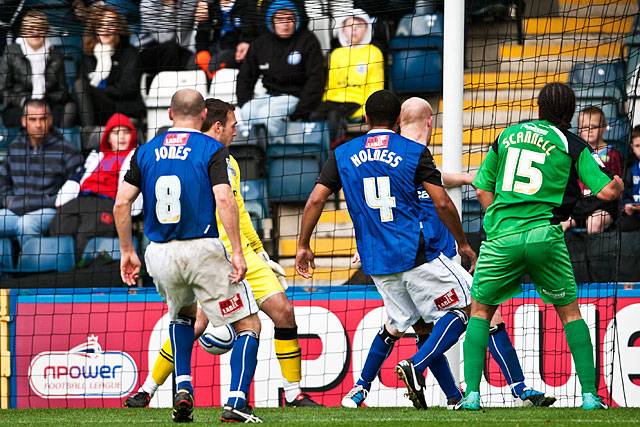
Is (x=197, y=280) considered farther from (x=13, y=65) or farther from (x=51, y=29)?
(x=13, y=65)

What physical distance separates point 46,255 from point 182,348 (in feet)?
17.1

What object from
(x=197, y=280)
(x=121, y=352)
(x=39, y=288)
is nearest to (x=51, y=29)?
(x=39, y=288)

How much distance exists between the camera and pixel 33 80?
42.4 ft

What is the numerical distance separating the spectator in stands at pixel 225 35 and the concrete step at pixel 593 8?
10.4 ft

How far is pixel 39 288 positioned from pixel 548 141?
5.31 meters

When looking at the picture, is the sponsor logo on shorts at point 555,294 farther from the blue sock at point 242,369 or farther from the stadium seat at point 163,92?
the stadium seat at point 163,92

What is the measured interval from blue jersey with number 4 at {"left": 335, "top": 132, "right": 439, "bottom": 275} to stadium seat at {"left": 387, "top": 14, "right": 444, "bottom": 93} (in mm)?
5080

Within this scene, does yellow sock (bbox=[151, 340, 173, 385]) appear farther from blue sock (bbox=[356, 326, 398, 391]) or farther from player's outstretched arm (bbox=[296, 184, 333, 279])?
blue sock (bbox=[356, 326, 398, 391])

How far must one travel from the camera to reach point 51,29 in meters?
11.7

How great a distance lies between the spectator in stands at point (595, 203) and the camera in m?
10.2

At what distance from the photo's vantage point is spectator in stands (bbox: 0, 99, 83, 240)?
38.5 feet

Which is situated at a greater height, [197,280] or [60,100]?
[60,100]

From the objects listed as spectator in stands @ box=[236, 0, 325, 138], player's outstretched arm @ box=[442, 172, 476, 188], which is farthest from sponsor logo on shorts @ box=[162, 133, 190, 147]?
spectator in stands @ box=[236, 0, 325, 138]

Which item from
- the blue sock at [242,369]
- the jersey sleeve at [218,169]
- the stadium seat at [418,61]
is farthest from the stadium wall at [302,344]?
the stadium seat at [418,61]
